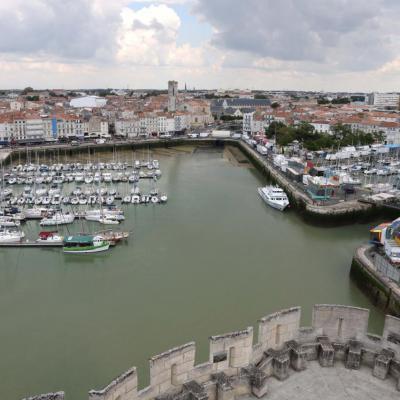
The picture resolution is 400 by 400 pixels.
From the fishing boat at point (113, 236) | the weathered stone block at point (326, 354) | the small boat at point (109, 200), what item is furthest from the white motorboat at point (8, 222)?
the weathered stone block at point (326, 354)

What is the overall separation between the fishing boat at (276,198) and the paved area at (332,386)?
47.9ft

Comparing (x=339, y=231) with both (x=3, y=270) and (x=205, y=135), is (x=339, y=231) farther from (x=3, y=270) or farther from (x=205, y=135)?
(x=205, y=135)

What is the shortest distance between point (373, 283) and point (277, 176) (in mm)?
14984

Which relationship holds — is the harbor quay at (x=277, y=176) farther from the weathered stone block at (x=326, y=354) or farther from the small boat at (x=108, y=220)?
the weathered stone block at (x=326, y=354)

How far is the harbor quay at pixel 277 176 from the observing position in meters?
18.3

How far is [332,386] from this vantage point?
5.77 meters

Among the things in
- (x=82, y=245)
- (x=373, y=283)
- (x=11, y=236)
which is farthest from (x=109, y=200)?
(x=373, y=283)

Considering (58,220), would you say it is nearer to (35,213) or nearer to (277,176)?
(35,213)

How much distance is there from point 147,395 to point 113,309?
6305mm

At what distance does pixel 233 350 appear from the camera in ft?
18.1

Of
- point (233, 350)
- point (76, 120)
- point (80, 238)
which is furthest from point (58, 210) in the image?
point (76, 120)

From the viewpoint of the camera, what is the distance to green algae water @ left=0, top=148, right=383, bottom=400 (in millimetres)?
8969

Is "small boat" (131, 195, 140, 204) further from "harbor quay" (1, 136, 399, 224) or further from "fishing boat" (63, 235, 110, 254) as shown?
"harbor quay" (1, 136, 399, 224)

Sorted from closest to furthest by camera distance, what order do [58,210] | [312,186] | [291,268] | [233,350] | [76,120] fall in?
[233,350]
[291,268]
[58,210]
[312,186]
[76,120]
